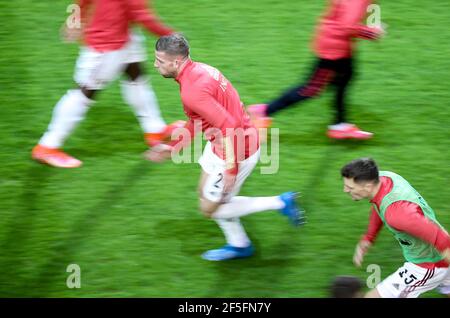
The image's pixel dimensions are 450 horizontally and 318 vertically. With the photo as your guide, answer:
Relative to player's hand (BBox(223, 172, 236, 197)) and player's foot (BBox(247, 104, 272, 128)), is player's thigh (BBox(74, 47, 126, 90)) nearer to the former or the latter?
player's foot (BBox(247, 104, 272, 128))

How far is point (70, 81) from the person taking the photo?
8.21 meters

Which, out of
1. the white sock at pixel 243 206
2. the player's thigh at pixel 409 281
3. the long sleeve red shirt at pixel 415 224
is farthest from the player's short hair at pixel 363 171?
the white sock at pixel 243 206

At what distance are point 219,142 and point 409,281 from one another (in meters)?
1.49

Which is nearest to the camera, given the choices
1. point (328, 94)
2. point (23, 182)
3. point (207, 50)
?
point (23, 182)

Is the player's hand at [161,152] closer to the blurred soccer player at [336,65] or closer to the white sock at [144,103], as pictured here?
the white sock at [144,103]

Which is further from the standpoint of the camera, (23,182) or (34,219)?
(23,182)

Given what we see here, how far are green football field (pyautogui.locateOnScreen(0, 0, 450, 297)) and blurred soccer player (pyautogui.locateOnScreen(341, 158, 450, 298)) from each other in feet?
2.14

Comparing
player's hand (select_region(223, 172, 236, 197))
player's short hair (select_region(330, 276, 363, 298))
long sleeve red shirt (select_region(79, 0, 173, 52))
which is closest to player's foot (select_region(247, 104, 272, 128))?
long sleeve red shirt (select_region(79, 0, 173, 52))

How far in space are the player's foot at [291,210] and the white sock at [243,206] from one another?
35 mm

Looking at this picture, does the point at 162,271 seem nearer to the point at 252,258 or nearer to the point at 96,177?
the point at 252,258

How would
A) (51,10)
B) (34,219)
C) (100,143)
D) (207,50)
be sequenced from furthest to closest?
(51,10)
(207,50)
(100,143)
(34,219)
